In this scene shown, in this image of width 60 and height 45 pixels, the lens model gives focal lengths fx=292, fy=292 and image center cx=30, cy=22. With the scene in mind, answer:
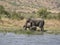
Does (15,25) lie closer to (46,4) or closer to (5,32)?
(5,32)

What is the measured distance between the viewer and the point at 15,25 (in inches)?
1244

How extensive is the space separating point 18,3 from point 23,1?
3776mm

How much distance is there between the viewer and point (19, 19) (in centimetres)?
3453

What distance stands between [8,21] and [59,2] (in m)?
67.5

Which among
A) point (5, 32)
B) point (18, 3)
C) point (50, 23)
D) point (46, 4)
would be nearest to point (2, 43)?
point (5, 32)

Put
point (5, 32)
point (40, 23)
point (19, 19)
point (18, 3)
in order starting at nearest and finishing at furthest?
point (5, 32)
point (40, 23)
point (19, 19)
point (18, 3)

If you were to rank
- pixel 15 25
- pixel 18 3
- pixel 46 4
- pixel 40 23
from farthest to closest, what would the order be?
pixel 46 4, pixel 18 3, pixel 15 25, pixel 40 23

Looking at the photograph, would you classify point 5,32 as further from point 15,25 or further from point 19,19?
point 19,19

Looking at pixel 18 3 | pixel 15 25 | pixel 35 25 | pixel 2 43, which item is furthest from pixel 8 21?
pixel 18 3

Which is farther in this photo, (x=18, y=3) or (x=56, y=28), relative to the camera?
(x=18, y=3)

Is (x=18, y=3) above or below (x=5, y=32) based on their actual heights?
below

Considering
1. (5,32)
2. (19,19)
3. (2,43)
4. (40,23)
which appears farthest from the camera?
(19,19)

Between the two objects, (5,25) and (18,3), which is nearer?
(5,25)

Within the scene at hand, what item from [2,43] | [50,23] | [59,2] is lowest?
[59,2]
